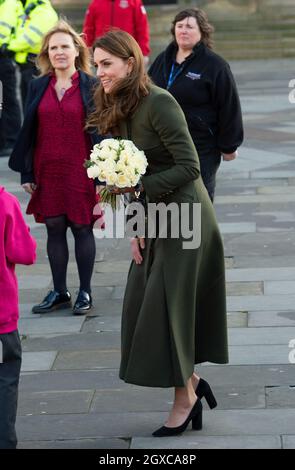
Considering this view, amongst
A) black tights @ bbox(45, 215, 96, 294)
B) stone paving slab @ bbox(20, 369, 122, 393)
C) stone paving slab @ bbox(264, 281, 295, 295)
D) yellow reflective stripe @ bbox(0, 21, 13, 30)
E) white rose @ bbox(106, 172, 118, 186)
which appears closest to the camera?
white rose @ bbox(106, 172, 118, 186)

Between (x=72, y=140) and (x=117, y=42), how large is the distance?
7.26 feet

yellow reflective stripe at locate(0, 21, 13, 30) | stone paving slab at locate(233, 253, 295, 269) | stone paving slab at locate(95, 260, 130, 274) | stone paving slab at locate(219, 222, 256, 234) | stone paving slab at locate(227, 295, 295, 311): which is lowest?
stone paving slab at locate(219, 222, 256, 234)

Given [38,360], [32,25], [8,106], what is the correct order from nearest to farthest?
1. [38,360]
2. [32,25]
3. [8,106]

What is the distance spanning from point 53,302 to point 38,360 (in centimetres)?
107

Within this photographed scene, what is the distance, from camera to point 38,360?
6637mm

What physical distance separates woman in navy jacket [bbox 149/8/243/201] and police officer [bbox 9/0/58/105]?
4777 mm

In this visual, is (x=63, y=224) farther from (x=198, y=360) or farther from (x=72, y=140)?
(x=198, y=360)

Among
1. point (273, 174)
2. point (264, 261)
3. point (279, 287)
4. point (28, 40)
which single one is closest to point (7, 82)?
point (28, 40)

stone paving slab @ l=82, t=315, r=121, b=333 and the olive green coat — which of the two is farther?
stone paving slab @ l=82, t=315, r=121, b=333

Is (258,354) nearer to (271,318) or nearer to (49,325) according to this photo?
(271,318)

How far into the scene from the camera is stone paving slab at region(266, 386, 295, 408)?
5.67 m

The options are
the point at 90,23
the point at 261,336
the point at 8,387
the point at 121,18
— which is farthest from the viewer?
the point at 90,23

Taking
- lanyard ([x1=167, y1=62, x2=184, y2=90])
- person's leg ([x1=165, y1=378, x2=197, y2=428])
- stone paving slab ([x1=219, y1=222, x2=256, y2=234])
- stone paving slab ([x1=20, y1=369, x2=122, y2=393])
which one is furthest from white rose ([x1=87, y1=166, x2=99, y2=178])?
stone paving slab ([x1=219, y1=222, x2=256, y2=234])

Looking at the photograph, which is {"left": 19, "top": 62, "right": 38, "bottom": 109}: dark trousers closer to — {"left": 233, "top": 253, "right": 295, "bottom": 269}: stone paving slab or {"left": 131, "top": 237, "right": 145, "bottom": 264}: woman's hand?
{"left": 233, "top": 253, "right": 295, "bottom": 269}: stone paving slab
